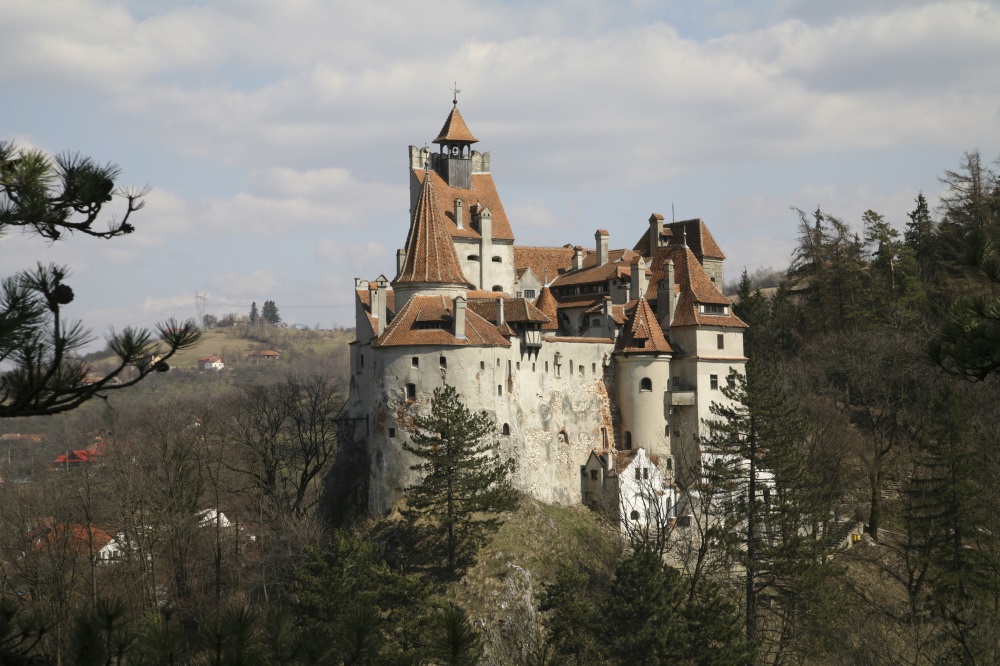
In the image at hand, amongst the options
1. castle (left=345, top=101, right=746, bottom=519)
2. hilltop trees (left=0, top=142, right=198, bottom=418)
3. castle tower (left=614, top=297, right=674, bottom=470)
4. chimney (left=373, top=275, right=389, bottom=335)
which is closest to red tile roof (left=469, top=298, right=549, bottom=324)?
castle (left=345, top=101, right=746, bottom=519)

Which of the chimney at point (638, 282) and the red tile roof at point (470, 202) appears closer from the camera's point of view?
the chimney at point (638, 282)

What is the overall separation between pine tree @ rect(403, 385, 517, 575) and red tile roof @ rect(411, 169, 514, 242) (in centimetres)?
1741

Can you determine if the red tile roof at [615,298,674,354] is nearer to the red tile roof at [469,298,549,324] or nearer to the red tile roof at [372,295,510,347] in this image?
the red tile roof at [469,298,549,324]

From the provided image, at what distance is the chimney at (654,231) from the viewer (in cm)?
7075

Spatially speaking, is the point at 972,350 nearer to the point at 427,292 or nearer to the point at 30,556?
the point at 427,292

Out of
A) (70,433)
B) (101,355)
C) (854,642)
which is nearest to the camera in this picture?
(854,642)

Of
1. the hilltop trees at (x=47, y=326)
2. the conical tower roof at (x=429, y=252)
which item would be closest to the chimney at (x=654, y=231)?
the conical tower roof at (x=429, y=252)

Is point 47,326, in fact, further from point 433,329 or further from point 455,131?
point 455,131

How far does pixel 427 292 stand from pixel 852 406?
92.7ft

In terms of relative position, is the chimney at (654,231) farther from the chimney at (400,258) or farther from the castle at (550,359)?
the chimney at (400,258)

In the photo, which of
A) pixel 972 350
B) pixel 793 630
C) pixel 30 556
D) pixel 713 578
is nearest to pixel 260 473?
pixel 30 556

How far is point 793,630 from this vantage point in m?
51.2

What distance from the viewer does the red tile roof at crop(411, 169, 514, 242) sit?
69312 mm

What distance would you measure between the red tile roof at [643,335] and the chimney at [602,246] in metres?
8.16
